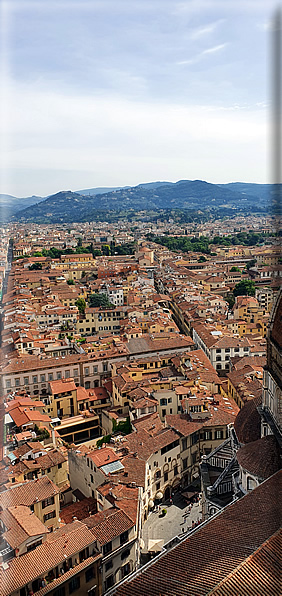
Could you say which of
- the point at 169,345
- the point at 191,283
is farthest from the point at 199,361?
the point at 191,283

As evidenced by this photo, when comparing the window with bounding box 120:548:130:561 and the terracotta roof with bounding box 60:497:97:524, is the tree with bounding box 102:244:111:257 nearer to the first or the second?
the terracotta roof with bounding box 60:497:97:524

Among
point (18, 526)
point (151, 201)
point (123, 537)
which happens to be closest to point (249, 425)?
point (123, 537)

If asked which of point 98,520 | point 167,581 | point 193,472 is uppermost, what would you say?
point 167,581

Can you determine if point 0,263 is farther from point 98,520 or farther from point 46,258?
point 46,258

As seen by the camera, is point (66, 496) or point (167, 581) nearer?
point (167, 581)

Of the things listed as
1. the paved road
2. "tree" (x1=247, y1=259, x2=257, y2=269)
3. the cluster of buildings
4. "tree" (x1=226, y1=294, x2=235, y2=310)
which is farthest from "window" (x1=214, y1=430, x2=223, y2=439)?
"tree" (x1=247, y1=259, x2=257, y2=269)

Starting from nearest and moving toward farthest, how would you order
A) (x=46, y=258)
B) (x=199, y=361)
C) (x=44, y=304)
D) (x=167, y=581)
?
(x=167, y=581) → (x=199, y=361) → (x=44, y=304) → (x=46, y=258)
